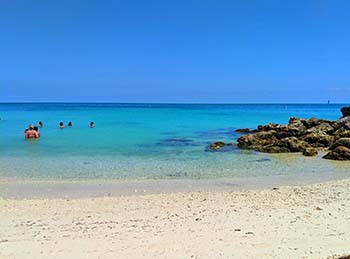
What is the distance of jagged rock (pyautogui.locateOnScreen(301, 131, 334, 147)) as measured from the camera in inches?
782

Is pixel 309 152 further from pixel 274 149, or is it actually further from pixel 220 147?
pixel 220 147

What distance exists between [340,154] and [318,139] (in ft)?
16.4

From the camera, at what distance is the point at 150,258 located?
15.9ft

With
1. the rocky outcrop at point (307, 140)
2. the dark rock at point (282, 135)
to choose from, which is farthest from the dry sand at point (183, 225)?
the dark rock at point (282, 135)

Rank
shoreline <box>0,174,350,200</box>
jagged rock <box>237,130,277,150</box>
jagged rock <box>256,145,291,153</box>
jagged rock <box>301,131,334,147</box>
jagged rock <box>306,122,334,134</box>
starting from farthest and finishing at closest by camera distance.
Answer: jagged rock <box>306,122,334,134</box>, jagged rock <box>301,131,334,147</box>, jagged rock <box>237,130,277,150</box>, jagged rock <box>256,145,291,153</box>, shoreline <box>0,174,350,200</box>

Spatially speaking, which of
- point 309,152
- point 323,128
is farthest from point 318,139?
point 309,152

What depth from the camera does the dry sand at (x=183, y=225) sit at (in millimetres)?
5105

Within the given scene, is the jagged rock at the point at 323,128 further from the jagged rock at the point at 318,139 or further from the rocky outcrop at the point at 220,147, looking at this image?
the rocky outcrop at the point at 220,147

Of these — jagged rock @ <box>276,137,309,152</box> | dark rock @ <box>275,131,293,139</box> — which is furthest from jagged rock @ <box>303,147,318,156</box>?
dark rock @ <box>275,131,293,139</box>

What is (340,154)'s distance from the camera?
1538cm

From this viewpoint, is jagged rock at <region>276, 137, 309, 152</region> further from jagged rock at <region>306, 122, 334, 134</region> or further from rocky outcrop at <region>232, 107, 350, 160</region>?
jagged rock at <region>306, 122, 334, 134</region>

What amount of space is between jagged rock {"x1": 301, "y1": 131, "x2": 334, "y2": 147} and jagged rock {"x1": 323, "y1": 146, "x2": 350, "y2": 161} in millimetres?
4113

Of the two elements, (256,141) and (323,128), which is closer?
(256,141)

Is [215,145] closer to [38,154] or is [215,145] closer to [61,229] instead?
[38,154]
